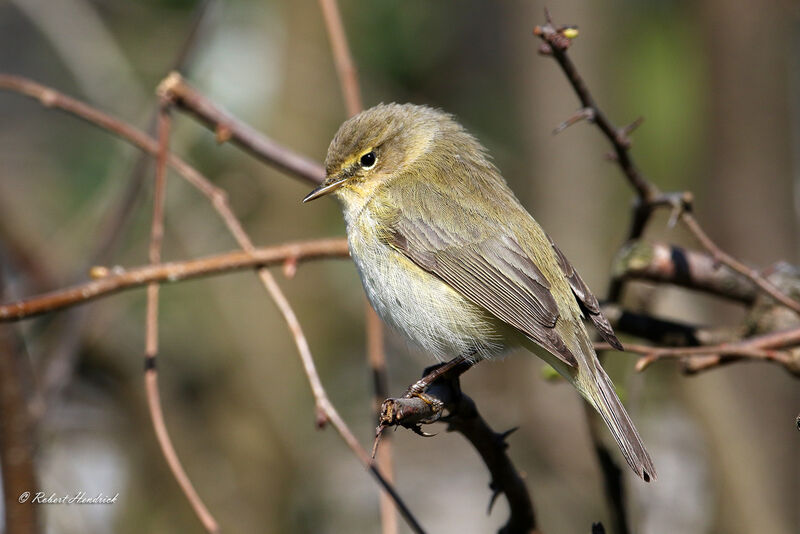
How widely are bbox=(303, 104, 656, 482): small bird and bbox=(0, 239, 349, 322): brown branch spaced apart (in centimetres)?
15

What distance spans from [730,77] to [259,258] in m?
4.03

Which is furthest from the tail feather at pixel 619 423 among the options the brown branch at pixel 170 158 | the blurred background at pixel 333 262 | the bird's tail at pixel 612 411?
the blurred background at pixel 333 262

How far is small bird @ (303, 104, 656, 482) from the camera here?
243 centimetres

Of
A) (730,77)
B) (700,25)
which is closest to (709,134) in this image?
(730,77)

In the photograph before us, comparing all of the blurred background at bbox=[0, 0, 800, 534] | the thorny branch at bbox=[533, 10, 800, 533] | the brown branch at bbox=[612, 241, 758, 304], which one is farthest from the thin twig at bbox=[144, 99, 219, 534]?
the brown branch at bbox=[612, 241, 758, 304]

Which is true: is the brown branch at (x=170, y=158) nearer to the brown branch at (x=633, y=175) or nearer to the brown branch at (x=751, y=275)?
the brown branch at (x=633, y=175)

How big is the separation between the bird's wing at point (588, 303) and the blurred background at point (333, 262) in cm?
113

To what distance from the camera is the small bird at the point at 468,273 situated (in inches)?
95.8

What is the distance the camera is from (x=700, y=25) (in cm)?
581

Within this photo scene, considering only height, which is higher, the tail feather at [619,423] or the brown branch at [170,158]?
the brown branch at [170,158]

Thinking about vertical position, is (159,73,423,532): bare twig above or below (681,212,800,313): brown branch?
above

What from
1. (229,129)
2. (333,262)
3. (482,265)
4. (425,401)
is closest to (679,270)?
(482,265)

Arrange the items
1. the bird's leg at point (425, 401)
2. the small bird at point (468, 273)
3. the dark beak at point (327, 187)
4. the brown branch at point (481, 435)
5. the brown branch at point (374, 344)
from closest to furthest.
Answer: the bird's leg at point (425, 401), the brown branch at point (481, 435), the brown branch at point (374, 344), the small bird at point (468, 273), the dark beak at point (327, 187)

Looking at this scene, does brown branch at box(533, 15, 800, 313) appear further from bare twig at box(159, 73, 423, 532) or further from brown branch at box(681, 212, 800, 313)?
bare twig at box(159, 73, 423, 532)
